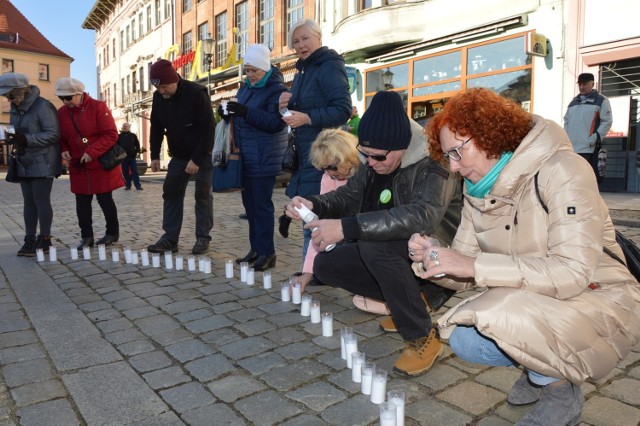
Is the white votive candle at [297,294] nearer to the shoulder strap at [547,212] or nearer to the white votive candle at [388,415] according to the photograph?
the white votive candle at [388,415]

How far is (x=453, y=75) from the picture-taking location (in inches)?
576

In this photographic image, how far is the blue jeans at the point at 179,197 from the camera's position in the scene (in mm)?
6031

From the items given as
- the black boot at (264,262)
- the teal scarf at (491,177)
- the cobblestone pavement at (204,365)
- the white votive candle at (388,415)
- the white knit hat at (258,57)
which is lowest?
the cobblestone pavement at (204,365)

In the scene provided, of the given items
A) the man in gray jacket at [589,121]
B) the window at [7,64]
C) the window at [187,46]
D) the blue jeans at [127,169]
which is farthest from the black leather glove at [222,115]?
the window at [7,64]

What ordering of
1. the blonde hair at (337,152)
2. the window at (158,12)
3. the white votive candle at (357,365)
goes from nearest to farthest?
1. the white votive candle at (357,365)
2. the blonde hair at (337,152)
3. the window at (158,12)

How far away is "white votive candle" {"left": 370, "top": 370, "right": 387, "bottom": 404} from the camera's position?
2.48 meters

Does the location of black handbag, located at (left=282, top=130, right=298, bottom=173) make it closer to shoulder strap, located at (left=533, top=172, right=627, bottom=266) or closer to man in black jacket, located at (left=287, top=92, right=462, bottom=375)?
man in black jacket, located at (left=287, top=92, right=462, bottom=375)

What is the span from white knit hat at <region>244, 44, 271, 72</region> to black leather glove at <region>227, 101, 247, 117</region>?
467 millimetres

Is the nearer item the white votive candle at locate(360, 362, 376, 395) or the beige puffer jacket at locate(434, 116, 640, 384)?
the beige puffer jacket at locate(434, 116, 640, 384)

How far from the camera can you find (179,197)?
20.1 feet

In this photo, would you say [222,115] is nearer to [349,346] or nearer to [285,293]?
[285,293]

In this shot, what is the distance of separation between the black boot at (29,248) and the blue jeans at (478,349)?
17.0 feet

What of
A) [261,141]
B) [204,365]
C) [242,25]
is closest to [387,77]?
[242,25]

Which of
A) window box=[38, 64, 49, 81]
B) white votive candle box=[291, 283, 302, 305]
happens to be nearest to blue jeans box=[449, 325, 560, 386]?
white votive candle box=[291, 283, 302, 305]
